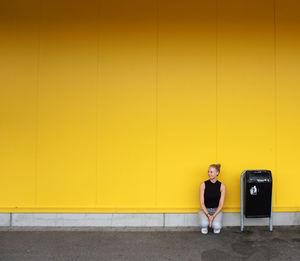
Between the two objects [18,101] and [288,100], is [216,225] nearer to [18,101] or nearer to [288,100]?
[288,100]

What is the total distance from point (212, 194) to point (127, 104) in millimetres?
2287

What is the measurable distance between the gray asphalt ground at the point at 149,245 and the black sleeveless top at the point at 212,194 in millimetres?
514

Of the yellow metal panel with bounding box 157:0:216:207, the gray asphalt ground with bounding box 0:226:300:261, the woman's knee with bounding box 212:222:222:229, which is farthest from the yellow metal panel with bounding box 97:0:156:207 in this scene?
the woman's knee with bounding box 212:222:222:229

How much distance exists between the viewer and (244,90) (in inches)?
201

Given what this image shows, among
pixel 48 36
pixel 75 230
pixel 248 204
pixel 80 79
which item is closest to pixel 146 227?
pixel 75 230

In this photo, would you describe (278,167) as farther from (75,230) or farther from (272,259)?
(75,230)

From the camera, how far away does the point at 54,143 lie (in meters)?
5.02

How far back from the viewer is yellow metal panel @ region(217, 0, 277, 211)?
16.6 ft

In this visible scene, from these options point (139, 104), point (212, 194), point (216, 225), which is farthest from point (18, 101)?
point (216, 225)

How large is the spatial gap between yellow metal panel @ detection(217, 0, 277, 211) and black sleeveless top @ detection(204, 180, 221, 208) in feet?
1.26

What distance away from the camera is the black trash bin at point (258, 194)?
4629 mm

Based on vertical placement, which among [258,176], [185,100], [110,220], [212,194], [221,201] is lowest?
[110,220]

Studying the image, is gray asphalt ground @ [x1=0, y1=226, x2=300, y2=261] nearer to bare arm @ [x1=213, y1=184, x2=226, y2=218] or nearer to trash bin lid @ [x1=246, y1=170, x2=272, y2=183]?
bare arm @ [x1=213, y1=184, x2=226, y2=218]

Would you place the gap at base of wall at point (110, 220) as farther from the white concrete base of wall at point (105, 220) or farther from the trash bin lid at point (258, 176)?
the trash bin lid at point (258, 176)
